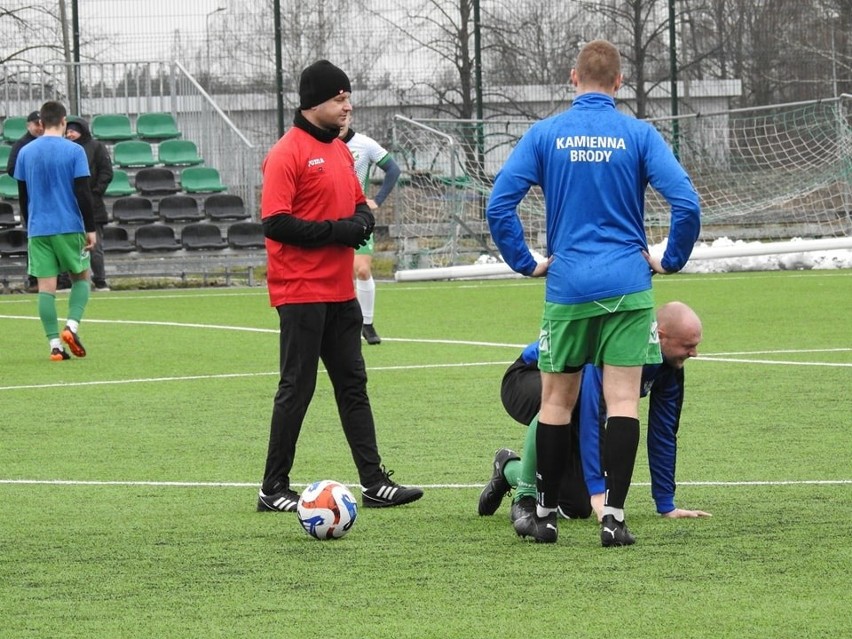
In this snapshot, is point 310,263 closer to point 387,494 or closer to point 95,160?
point 387,494

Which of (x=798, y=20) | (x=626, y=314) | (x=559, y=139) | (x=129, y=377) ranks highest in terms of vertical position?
(x=798, y=20)

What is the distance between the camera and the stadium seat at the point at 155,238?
74.0ft

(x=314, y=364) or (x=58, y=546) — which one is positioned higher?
(x=314, y=364)

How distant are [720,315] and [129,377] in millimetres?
6616

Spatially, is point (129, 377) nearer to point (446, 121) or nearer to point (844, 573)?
point (844, 573)

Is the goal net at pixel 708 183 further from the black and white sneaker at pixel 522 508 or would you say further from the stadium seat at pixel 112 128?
the black and white sneaker at pixel 522 508

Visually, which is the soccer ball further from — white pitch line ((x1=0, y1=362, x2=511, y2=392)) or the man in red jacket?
white pitch line ((x1=0, y1=362, x2=511, y2=392))

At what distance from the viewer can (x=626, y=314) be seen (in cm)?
544

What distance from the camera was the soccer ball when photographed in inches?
224

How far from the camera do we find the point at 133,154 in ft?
81.5

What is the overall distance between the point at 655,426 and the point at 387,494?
1193 mm

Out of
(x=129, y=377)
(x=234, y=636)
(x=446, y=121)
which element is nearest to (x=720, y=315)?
(x=129, y=377)

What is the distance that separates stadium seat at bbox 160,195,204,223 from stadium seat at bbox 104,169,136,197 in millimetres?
798

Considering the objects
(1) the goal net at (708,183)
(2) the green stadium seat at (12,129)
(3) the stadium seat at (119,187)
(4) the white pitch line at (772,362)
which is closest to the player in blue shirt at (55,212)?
(4) the white pitch line at (772,362)
